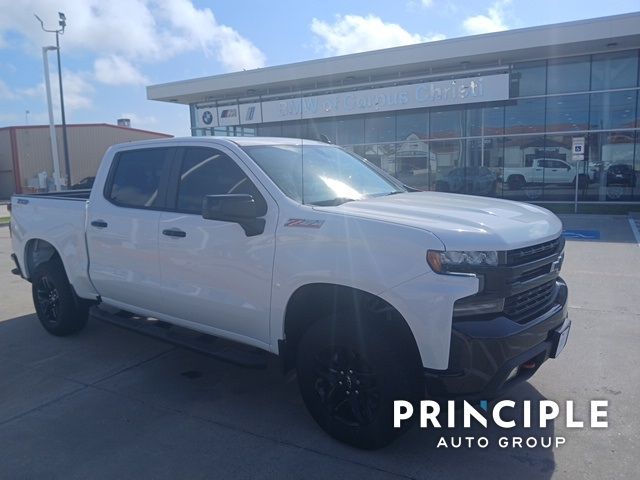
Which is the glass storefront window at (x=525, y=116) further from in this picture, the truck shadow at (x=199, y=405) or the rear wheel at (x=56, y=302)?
the rear wheel at (x=56, y=302)

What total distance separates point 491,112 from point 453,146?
2070 millimetres

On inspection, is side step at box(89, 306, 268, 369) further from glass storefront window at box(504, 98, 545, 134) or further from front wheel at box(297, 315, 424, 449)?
glass storefront window at box(504, 98, 545, 134)

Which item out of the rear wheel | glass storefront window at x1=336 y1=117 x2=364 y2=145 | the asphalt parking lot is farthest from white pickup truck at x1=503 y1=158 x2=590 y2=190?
the rear wheel

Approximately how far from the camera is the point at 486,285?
2955 millimetres

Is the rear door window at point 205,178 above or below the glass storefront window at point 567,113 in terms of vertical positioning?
below

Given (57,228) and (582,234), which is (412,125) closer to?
(582,234)

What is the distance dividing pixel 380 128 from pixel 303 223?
2197 centimetres

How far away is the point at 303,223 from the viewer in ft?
11.4

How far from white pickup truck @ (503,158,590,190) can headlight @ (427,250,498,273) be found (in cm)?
2055

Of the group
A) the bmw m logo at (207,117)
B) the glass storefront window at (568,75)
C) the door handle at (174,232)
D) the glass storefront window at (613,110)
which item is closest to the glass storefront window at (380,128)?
Answer: the glass storefront window at (568,75)

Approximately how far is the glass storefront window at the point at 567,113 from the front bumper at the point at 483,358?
20.6 metres

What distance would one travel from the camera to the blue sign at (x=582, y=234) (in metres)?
12.8

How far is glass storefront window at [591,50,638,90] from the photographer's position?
801 inches

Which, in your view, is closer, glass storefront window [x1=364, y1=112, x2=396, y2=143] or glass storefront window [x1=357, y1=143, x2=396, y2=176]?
glass storefront window [x1=364, y1=112, x2=396, y2=143]
